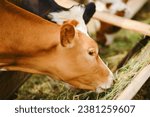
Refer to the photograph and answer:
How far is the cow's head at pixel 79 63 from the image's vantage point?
2.86m

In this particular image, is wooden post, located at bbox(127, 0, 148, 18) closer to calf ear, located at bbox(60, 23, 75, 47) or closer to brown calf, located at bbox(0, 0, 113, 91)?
brown calf, located at bbox(0, 0, 113, 91)

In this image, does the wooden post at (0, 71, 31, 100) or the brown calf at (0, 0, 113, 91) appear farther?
the wooden post at (0, 71, 31, 100)

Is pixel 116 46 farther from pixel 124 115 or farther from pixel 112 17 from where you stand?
pixel 124 115

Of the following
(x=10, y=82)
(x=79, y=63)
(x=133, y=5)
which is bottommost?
(x=10, y=82)

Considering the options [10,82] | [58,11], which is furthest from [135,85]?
[10,82]

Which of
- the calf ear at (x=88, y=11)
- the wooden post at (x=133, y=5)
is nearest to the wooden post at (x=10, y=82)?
the calf ear at (x=88, y=11)

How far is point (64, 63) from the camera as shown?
291 cm

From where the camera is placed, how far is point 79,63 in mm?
2918

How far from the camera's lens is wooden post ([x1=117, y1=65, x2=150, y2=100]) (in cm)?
281

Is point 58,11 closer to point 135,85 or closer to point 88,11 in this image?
point 88,11

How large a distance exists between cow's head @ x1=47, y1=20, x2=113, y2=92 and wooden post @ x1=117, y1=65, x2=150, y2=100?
18cm

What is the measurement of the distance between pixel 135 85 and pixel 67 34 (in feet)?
1.77

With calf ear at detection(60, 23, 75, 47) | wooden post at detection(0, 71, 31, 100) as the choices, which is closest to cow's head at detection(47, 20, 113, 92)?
calf ear at detection(60, 23, 75, 47)

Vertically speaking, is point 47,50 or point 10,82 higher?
point 47,50
